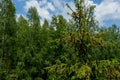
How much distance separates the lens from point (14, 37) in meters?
43.2

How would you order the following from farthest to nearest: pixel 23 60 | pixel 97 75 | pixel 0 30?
pixel 0 30
pixel 23 60
pixel 97 75

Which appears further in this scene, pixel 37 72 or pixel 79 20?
pixel 37 72

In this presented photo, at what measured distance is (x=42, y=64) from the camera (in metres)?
40.7

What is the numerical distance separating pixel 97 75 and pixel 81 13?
3.04m

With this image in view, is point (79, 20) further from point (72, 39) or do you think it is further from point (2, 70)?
point (2, 70)

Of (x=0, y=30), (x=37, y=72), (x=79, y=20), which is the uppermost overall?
(x=0, y=30)

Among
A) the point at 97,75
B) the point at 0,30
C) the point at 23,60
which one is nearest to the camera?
the point at 97,75

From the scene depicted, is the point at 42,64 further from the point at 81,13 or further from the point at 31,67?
the point at 81,13

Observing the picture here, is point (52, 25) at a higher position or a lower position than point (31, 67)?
higher

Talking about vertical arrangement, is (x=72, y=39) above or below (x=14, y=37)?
below

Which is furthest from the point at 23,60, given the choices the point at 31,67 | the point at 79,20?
the point at 79,20

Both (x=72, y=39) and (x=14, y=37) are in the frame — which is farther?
(x=14, y=37)

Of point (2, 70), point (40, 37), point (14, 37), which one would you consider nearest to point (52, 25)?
point (40, 37)

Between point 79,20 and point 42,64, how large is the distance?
26.4m
